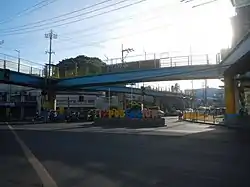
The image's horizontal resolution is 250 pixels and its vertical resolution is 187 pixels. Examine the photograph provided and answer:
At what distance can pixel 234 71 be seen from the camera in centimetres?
3784

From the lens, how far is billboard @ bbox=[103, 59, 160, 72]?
1893 inches

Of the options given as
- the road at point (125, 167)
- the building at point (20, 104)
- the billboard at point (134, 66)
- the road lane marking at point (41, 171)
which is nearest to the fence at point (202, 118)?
the billboard at point (134, 66)

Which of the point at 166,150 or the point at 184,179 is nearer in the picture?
the point at 184,179

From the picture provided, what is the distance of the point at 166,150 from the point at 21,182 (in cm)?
786

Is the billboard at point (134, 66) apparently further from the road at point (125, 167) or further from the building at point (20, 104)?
the road at point (125, 167)

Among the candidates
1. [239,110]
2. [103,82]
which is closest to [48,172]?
[239,110]

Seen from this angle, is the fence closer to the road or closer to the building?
the road

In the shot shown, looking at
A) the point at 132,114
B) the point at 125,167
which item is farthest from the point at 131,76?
the point at 125,167

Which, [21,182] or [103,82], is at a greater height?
[103,82]

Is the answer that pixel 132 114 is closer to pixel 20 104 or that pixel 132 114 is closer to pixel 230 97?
pixel 230 97

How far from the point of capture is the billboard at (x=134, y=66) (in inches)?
1893

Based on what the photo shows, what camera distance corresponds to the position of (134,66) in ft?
187

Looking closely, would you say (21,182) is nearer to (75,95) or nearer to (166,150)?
(166,150)

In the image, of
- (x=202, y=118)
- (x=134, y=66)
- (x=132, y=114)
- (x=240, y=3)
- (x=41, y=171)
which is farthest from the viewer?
(x=202, y=118)
